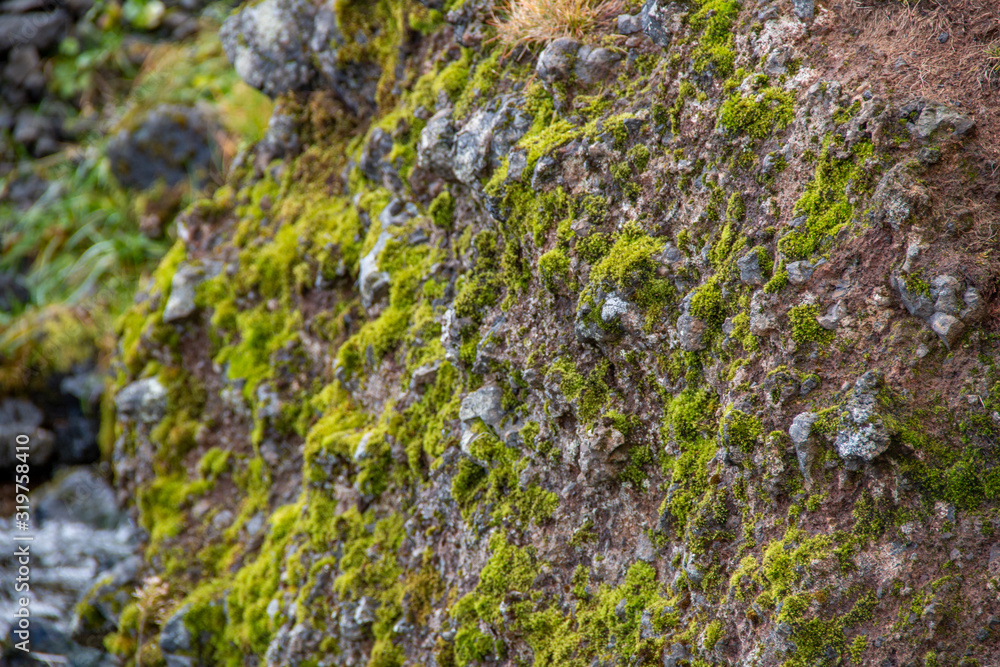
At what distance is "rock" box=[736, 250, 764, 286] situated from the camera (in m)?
3.03

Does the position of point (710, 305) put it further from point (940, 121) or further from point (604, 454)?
point (940, 121)

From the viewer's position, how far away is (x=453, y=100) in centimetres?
487

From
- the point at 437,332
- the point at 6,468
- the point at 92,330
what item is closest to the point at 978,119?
Answer: the point at 437,332

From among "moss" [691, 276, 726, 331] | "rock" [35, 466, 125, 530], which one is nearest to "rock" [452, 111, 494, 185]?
"moss" [691, 276, 726, 331]

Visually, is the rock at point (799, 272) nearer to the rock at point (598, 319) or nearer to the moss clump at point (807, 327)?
the moss clump at point (807, 327)

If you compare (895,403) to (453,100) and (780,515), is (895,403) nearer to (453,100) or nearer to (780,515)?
(780,515)

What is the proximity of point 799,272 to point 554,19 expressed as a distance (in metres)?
2.26

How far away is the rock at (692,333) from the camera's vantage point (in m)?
3.19

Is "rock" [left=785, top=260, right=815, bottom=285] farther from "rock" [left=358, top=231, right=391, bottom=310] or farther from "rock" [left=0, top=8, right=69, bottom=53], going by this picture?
"rock" [left=0, top=8, right=69, bottom=53]

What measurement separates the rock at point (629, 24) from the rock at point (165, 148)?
22.2ft

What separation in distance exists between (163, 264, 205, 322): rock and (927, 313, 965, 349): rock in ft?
20.9

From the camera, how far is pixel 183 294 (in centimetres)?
690

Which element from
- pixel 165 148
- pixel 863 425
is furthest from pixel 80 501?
pixel 863 425

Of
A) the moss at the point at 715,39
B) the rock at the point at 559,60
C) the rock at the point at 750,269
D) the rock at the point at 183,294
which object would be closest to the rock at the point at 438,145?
the rock at the point at 559,60
